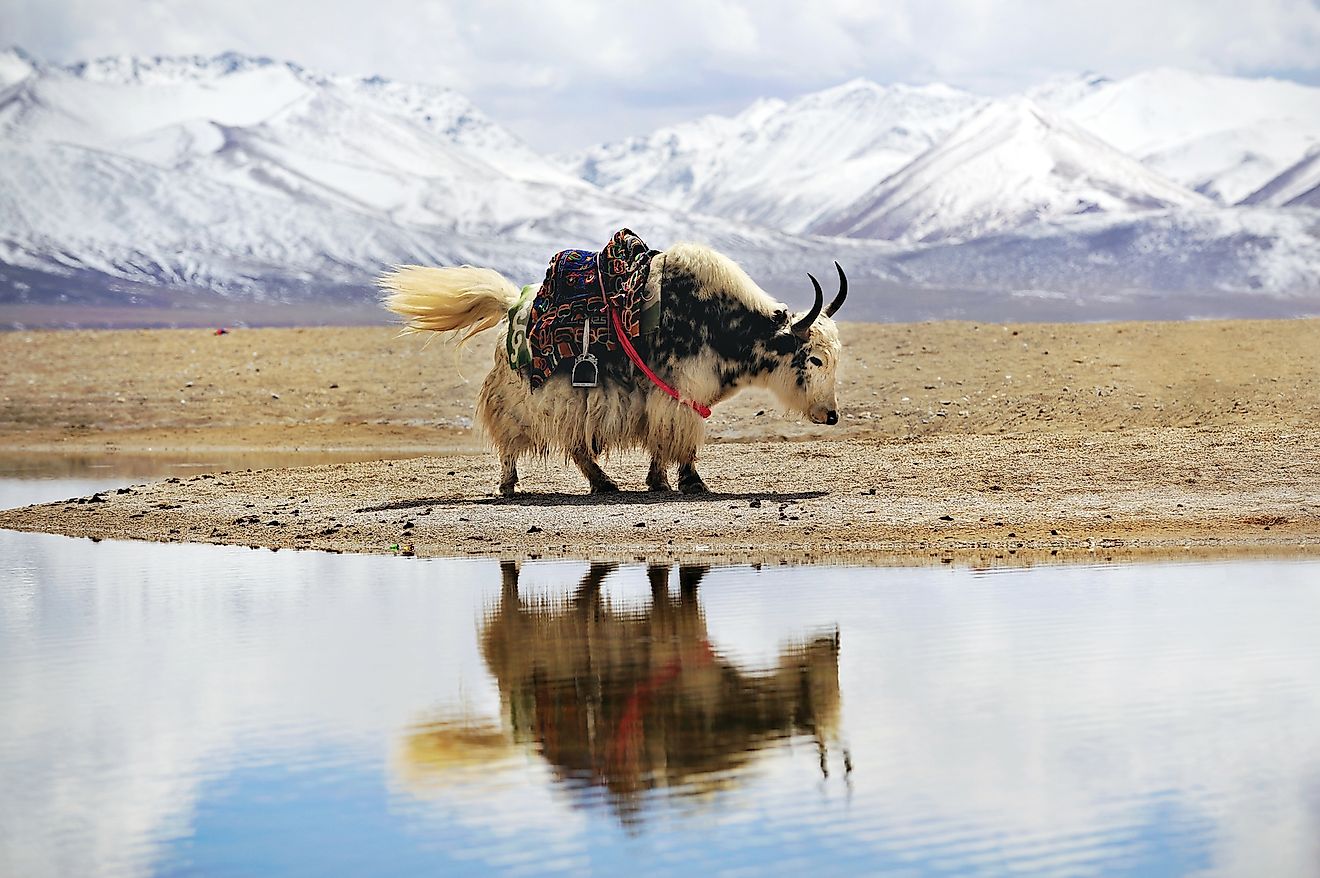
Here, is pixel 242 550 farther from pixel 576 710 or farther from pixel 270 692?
pixel 576 710

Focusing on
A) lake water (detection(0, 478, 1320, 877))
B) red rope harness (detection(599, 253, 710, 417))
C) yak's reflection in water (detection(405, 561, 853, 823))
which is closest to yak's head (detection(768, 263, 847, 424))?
red rope harness (detection(599, 253, 710, 417))

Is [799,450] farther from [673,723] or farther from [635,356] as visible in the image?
[673,723]

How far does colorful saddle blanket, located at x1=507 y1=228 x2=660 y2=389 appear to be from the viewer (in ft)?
43.9

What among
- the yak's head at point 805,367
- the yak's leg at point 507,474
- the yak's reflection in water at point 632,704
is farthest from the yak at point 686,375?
the yak's reflection in water at point 632,704

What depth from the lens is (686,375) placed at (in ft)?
44.0

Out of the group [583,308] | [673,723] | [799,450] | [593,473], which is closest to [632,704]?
[673,723]

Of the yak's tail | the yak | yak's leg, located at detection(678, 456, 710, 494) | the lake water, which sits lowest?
the lake water

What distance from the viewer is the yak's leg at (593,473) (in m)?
13.8

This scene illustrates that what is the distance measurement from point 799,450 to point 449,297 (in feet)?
13.0

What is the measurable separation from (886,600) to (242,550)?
4.47 metres

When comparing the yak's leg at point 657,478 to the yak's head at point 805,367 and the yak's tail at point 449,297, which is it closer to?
the yak's head at point 805,367

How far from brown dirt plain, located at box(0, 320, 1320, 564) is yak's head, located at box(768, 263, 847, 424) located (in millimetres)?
690

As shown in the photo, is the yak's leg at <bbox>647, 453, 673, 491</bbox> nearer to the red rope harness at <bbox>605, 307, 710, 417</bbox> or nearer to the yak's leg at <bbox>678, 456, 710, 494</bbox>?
the yak's leg at <bbox>678, 456, 710, 494</bbox>

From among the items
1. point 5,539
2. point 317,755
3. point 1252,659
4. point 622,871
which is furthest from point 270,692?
point 5,539
